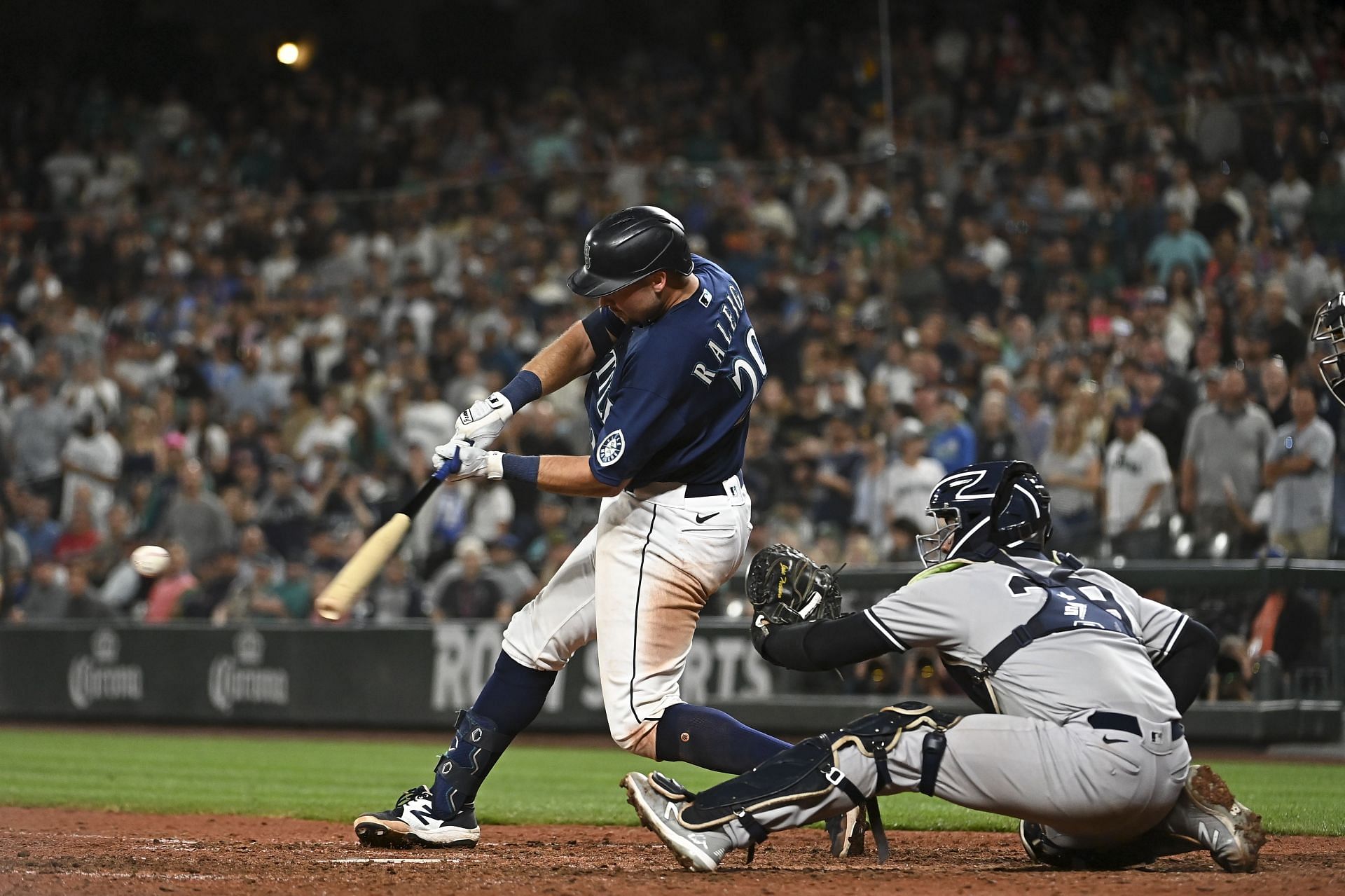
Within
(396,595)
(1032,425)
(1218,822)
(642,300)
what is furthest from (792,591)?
(396,595)

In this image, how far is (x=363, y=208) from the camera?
15320 millimetres

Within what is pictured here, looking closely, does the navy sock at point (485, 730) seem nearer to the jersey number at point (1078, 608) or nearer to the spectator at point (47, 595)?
the jersey number at point (1078, 608)

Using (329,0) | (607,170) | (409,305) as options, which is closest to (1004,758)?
(607,170)

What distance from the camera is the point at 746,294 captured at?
13.7m

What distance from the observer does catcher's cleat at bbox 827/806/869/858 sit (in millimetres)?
5094

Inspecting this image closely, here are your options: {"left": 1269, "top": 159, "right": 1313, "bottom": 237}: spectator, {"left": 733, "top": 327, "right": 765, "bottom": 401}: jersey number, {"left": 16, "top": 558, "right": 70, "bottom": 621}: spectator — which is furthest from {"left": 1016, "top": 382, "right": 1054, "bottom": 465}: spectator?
{"left": 16, "top": 558, "right": 70, "bottom": 621}: spectator

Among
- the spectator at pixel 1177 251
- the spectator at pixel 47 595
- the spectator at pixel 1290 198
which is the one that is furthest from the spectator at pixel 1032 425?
the spectator at pixel 47 595

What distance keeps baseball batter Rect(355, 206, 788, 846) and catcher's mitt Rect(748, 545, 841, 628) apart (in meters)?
0.41

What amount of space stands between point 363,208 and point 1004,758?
12104 mm

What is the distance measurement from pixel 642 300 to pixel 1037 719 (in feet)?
5.74

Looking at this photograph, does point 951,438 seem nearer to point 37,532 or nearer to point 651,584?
point 651,584

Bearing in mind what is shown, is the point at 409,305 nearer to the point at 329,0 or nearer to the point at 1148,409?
the point at 1148,409

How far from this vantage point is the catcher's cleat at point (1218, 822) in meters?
4.44

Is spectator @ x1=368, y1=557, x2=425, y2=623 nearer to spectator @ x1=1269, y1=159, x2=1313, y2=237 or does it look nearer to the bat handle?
spectator @ x1=1269, y1=159, x2=1313, y2=237
